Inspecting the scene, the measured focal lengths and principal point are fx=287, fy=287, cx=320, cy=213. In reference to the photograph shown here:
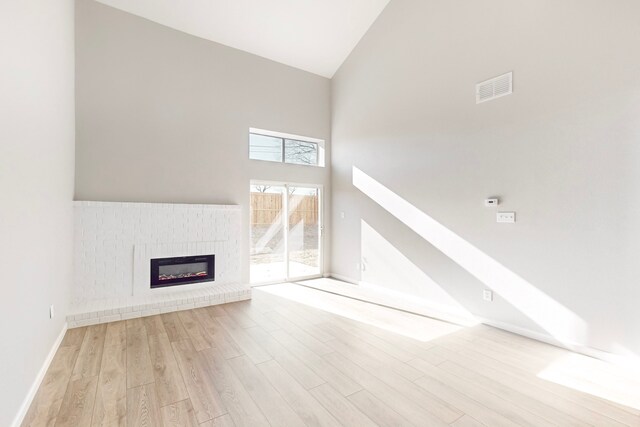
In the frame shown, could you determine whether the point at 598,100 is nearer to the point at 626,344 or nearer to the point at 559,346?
the point at 626,344

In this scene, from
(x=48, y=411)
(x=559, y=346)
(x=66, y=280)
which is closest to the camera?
(x=48, y=411)

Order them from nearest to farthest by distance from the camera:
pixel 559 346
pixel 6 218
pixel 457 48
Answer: pixel 6 218 → pixel 559 346 → pixel 457 48

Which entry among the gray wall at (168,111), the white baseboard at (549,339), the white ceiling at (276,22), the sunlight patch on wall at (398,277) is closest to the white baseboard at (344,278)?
the sunlight patch on wall at (398,277)

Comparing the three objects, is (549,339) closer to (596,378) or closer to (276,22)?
(596,378)

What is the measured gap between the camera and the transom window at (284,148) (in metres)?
5.40

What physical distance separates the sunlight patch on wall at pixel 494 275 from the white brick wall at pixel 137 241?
113 inches

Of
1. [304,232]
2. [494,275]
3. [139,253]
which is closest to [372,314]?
[494,275]

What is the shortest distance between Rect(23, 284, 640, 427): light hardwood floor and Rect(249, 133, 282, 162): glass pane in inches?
120

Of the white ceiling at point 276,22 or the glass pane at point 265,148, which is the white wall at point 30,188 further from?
the glass pane at point 265,148

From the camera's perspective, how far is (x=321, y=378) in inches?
91.0

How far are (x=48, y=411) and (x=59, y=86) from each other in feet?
9.74

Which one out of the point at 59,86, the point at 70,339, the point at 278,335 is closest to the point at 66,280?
the point at 70,339

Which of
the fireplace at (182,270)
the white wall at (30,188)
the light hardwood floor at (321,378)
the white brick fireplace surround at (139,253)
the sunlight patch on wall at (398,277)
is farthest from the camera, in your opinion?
the fireplace at (182,270)

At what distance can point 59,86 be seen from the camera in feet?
9.71
